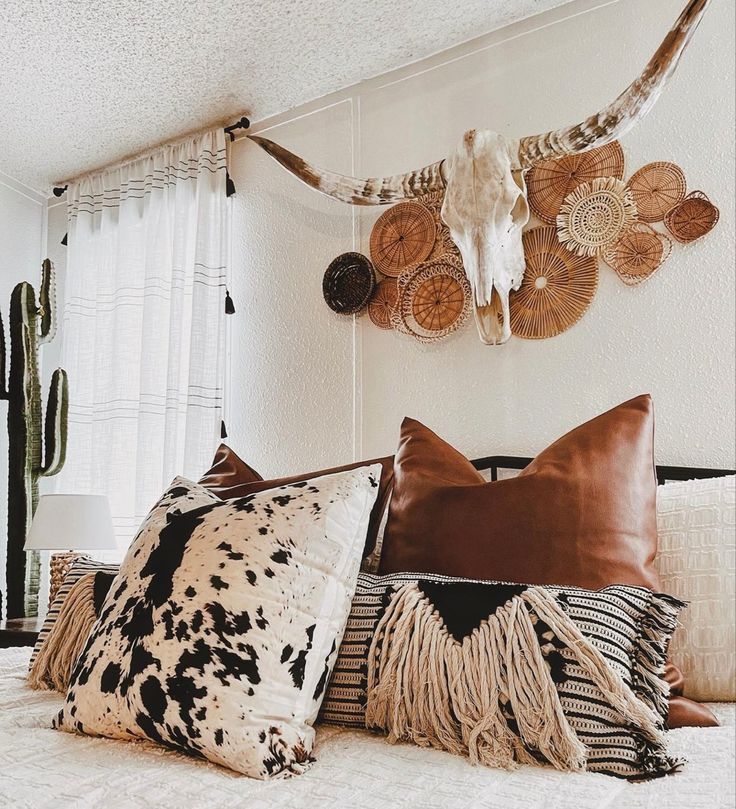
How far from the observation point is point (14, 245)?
3.41 metres

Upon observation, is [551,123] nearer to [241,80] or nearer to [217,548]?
[241,80]

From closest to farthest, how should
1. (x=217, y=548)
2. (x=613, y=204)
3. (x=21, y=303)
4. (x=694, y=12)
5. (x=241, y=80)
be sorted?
1. (x=217, y=548)
2. (x=694, y=12)
3. (x=613, y=204)
4. (x=241, y=80)
5. (x=21, y=303)

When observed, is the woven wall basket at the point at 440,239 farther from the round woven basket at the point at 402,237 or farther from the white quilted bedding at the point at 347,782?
the white quilted bedding at the point at 347,782

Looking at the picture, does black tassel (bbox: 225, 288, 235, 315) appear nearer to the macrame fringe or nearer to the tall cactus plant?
the tall cactus plant

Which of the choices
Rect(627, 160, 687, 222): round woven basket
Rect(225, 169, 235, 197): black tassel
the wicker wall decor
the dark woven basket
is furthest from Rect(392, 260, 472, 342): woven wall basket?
Rect(225, 169, 235, 197): black tassel

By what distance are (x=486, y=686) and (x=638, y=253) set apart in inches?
54.2

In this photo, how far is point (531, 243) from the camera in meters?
2.09

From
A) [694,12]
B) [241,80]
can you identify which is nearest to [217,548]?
[694,12]

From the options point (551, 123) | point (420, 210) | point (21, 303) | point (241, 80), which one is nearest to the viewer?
Answer: point (551, 123)

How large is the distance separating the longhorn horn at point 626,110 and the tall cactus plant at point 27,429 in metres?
1.98

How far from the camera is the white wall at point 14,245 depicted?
3305 mm

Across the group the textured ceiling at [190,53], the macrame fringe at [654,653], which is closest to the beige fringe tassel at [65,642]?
the macrame fringe at [654,653]

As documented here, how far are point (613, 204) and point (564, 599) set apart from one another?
4.37 feet

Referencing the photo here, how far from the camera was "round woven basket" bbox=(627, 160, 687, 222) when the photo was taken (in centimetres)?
190
